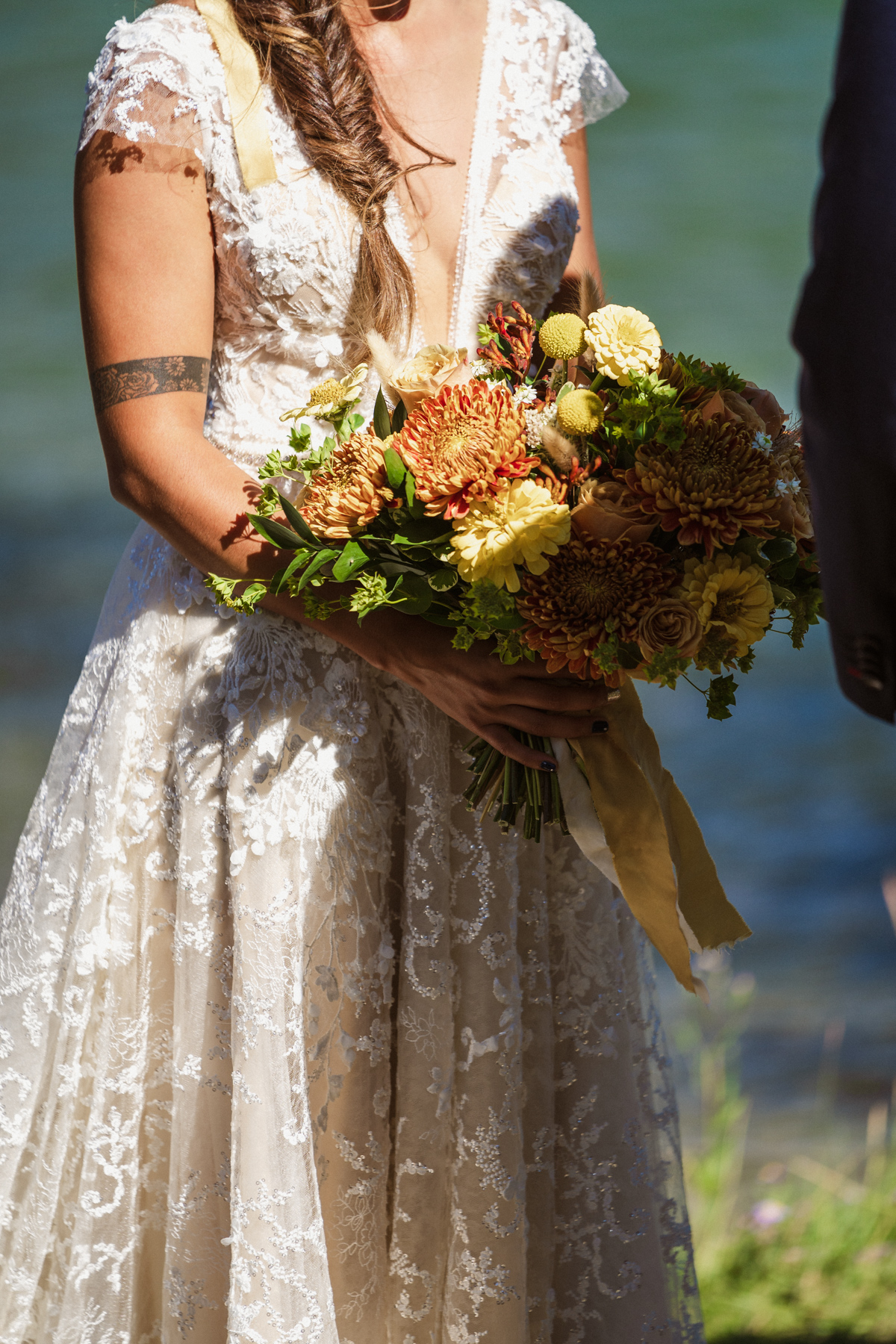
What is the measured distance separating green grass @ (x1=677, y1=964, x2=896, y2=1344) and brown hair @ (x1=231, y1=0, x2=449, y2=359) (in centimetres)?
155

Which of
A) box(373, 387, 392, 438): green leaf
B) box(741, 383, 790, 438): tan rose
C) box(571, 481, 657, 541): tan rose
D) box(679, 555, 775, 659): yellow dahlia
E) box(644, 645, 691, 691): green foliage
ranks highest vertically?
box(741, 383, 790, 438): tan rose

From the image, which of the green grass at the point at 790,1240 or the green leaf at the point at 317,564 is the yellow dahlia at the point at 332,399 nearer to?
the green leaf at the point at 317,564

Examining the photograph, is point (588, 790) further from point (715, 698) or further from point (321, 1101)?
point (321, 1101)

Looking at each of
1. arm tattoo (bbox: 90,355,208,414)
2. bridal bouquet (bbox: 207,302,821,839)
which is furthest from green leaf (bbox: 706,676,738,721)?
arm tattoo (bbox: 90,355,208,414)

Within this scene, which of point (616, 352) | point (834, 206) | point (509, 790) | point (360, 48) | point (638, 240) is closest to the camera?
point (834, 206)

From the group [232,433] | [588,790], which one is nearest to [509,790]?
[588,790]

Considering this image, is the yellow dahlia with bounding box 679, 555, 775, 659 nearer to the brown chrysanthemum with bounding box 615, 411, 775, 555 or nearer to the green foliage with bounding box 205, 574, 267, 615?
the brown chrysanthemum with bounding box 615, 411, 775, 555

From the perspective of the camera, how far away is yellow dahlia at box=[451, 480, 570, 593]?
0.90 metres

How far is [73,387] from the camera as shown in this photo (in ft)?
14.1

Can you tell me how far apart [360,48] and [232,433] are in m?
0.46

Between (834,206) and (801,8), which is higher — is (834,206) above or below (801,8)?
below

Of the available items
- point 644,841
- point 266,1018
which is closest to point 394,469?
point 644,841

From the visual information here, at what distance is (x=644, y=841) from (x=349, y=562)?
381 millimetres

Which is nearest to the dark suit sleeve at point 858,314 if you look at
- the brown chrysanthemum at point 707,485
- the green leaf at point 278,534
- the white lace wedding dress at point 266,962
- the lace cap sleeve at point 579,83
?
the brown chrysanthemum at point 707,485
